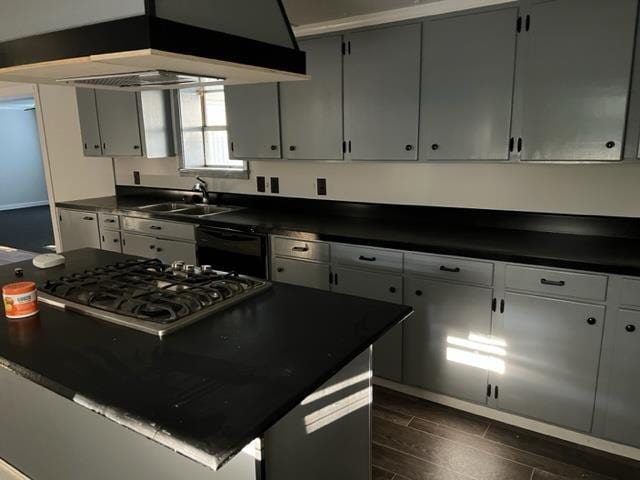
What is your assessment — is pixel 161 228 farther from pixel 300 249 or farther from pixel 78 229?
pixel 300 249

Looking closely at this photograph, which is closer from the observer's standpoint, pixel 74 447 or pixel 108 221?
pixel 74 447

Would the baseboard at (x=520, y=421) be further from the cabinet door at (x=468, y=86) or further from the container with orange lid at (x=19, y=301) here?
the container with orange lid at (x=19, y=301)

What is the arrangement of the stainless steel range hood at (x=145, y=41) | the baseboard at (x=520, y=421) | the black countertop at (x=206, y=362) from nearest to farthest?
1. the black countertop at (x=206, y=362)
2. the stainless steel range hood at (x=145, y=41)
3. the baseboard at (x=520, y=421)

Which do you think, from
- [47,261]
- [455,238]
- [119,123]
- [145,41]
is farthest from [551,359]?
[119,123]

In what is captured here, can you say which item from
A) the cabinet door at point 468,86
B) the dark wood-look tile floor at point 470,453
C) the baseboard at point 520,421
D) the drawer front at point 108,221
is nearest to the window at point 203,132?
the drawer front at point 108,221

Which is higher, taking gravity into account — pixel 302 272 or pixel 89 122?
pixel 89 122

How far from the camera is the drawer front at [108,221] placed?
418cm

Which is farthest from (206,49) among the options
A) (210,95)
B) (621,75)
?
(210,95)

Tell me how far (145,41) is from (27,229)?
27.2 feet

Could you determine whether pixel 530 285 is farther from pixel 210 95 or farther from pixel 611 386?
pixel 210 95

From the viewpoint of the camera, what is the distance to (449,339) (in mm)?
2625

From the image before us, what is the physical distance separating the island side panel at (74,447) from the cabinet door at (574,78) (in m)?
2.15

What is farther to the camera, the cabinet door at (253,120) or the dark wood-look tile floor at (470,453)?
the cabinet door at (253,120)

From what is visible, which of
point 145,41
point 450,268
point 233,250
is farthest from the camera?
point 233,250
